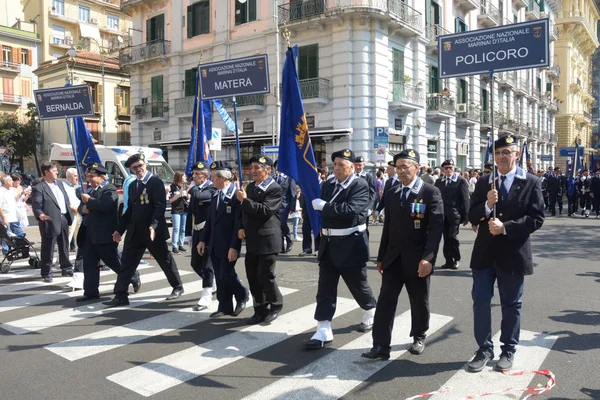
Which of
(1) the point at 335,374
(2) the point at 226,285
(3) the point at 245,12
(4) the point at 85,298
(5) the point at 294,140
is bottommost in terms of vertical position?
(1) the point at 335,374

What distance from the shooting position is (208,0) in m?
28.2

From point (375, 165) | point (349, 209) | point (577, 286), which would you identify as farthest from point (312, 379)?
point (375, 165)

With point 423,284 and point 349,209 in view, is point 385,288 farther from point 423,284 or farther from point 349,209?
point 349,209

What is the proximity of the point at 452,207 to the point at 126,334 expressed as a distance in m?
5.97

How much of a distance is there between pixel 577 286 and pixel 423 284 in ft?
13.8

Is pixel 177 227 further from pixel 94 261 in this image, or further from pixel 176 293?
pixel 176 293

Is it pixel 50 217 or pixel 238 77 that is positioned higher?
pixel 238 77

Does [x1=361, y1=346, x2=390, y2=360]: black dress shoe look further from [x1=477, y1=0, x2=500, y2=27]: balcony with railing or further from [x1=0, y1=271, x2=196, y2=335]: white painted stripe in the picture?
[x1=477, y1=0, x2=500, y2=27]: balcony with railing

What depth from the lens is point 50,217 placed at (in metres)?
8.57

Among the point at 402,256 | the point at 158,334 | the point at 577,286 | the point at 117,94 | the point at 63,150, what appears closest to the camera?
the point at 402,256

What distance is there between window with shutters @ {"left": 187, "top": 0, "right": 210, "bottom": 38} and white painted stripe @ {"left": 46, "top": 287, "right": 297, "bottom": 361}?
2454 centimetres

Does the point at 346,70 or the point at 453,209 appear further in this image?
the point at 346,70

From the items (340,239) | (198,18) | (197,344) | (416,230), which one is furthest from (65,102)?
(198,18)

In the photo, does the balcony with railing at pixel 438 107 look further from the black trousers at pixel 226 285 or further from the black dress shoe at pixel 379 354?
the black dress shoe at pixel 379 354
